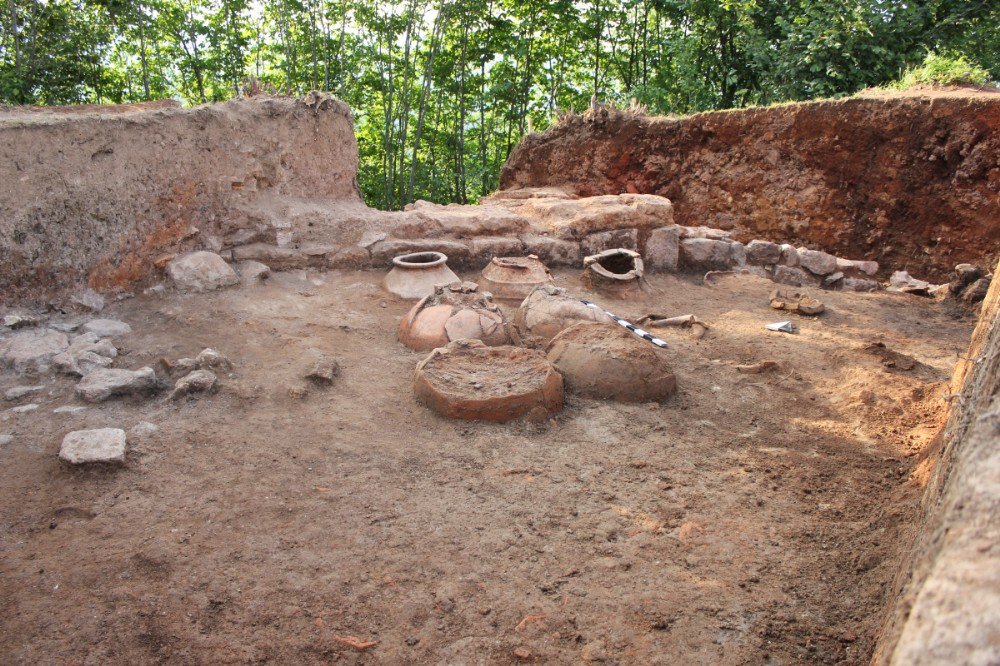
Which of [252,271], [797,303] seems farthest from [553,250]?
[252,271]

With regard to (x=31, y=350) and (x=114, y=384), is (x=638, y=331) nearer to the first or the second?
(x=114, y=384)

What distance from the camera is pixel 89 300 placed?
443cm

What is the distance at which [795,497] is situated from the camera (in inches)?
109

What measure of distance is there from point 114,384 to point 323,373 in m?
1.01

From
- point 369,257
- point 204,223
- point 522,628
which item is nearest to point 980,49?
point 369,257

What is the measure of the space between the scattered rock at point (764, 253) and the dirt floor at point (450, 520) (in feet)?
9.22

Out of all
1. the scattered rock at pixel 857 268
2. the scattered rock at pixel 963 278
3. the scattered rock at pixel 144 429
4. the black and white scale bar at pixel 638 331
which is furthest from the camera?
the scattered rock at pixel 857 268

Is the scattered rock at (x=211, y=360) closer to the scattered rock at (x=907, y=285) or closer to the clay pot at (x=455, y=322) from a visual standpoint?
the clay pot at (x=455, y=322)

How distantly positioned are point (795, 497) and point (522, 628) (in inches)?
54.5

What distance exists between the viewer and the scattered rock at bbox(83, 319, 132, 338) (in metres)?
4.13

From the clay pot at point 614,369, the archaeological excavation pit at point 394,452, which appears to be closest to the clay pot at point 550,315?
the archaeological excavation pit at point 394,452

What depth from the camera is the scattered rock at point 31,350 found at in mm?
3572

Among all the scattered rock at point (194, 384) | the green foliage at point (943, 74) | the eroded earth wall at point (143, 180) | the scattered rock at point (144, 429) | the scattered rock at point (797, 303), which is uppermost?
the green foliage at point (943, 74)

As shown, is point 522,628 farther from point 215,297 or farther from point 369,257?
point 369,257
